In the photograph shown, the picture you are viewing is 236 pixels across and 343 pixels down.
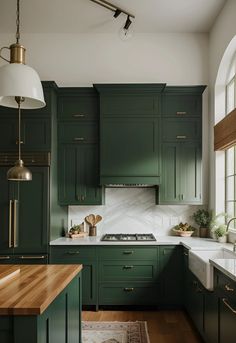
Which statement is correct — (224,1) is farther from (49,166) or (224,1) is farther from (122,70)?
(49,166)

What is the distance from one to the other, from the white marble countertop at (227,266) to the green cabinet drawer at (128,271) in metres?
1.63

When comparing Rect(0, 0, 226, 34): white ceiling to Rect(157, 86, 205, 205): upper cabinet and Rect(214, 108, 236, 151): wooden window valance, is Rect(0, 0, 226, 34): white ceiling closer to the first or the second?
Rect(157, 86, 205, 205): upper cabinet

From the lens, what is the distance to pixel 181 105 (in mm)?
5121

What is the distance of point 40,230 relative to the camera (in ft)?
15.2

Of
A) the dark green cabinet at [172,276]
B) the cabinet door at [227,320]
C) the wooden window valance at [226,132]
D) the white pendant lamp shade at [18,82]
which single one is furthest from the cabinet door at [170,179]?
the white pendant lamp shade at [18,82]

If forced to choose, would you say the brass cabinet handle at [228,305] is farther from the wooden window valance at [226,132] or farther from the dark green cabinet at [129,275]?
the dark green cabinet at [129,275]

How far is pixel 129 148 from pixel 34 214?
4.70 ft

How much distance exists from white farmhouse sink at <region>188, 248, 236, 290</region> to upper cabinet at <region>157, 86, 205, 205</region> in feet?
3.48

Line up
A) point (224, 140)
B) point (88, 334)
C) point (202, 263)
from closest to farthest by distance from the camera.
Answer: point (202, 263), point (88, 334), point (224, 140)

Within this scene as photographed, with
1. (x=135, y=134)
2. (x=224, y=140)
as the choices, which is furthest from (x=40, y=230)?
(x=224, y=140)

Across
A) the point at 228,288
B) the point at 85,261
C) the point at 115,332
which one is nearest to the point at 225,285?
the point at 228,288

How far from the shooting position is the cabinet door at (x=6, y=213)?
15.1 ft

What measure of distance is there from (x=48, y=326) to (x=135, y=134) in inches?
126

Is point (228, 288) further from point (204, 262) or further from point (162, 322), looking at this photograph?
point (162, 322)
